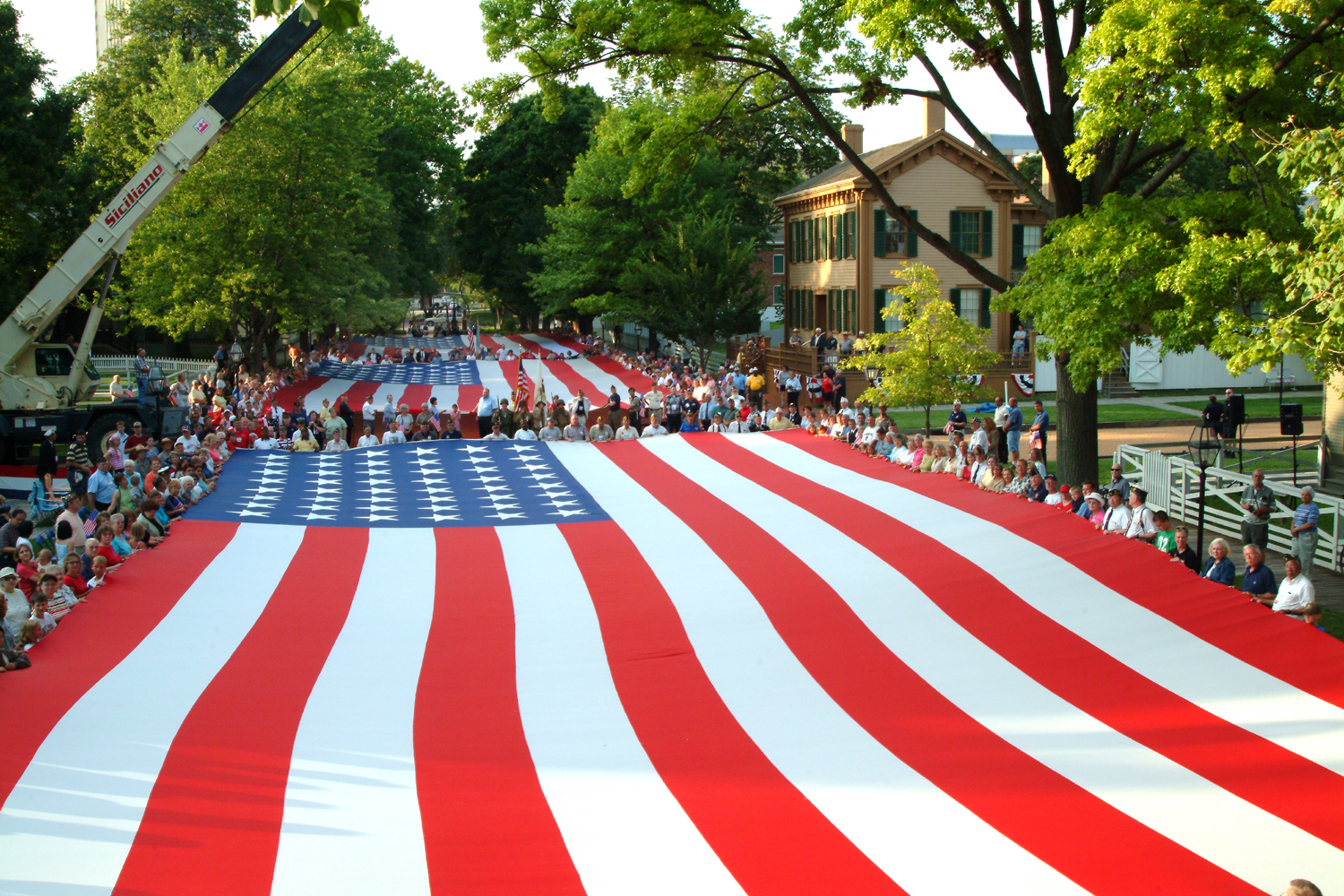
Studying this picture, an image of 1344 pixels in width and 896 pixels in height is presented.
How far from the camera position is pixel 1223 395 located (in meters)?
33.0

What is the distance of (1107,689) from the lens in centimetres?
745

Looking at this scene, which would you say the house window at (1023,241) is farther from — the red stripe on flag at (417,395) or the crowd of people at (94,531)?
the crowd of people at (94,531)

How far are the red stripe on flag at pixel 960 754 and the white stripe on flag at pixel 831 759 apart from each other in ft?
0.36

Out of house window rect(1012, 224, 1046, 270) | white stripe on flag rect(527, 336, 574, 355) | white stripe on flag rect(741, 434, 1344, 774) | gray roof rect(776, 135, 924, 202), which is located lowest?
white stripe on flag rect(741, 434, 1344, 774)

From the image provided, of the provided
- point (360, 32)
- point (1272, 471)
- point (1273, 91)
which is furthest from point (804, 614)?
point (360, 32)

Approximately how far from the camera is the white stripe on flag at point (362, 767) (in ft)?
18.3

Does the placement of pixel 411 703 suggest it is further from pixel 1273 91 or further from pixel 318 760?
pixel 1273 91

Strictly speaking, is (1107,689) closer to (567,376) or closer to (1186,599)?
(1186,599)

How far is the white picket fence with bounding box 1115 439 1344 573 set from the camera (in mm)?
14039

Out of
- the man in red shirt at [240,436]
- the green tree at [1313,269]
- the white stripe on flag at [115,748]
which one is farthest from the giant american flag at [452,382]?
the green tree at [1313,269]

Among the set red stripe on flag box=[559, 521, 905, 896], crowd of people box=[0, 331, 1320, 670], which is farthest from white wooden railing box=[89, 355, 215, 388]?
red stripe on flag box=[559, 521, 905, 896]

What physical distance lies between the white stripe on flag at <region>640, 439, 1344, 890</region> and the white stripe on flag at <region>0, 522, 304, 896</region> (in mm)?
5207

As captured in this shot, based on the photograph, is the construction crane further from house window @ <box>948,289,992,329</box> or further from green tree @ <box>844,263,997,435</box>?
house window @ <box>948,289,992,329</box>

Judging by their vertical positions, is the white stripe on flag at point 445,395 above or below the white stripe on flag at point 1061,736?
above
